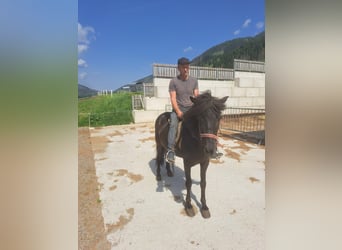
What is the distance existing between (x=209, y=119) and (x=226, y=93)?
11.1 m

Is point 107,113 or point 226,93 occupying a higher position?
point 226,93

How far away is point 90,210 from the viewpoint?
3.00 m

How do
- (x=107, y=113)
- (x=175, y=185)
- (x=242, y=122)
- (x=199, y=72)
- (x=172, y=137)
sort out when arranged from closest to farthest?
(x=172, y=137), (x=175, y=185), (x=242, y=122), (x=107, y=113), (x=199, y=72)

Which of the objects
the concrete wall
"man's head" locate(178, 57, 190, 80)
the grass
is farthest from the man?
the concrete wall

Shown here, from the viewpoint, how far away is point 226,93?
41.6ft

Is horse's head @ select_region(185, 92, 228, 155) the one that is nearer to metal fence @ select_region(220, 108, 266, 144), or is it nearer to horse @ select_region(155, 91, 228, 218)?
horse @ select_region(155, 91, 228, 218)

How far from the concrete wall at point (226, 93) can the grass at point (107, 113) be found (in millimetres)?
1041

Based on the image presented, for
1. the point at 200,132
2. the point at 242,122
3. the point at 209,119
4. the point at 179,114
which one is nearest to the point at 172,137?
the point at 179,114

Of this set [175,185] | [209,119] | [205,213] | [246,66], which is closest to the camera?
[209,119]

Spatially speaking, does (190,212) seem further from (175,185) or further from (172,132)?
(172,132)

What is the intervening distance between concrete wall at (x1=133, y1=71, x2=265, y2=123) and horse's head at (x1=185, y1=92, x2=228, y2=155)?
947 cm

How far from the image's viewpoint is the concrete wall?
460 inches

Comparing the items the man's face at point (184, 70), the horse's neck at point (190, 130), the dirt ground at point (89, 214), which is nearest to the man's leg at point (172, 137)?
the horse's neck at point (190, 130)

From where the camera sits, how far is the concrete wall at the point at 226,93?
11.7 metres
